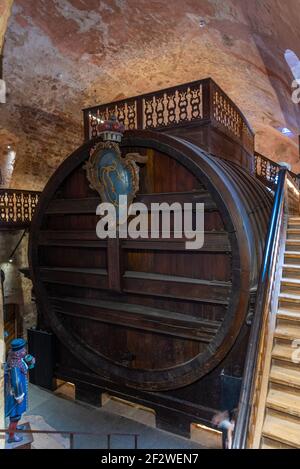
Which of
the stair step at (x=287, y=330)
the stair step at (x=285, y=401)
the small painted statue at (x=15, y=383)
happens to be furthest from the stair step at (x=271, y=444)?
the small painted statue at (x=15, y=383)

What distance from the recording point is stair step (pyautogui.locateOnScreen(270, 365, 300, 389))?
7.30ft

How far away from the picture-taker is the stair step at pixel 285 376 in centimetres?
223

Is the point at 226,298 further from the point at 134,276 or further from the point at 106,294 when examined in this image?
the point at 106,294

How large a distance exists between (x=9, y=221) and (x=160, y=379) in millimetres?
4763

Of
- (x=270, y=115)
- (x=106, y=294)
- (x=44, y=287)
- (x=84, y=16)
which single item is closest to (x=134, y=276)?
(x=106, y=294)

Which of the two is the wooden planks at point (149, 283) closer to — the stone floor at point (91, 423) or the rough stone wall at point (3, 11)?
the stone floor at point (91, 423)

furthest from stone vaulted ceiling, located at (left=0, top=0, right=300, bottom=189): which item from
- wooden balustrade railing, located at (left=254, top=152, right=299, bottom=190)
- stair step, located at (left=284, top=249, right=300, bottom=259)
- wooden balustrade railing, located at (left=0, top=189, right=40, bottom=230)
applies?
stair step, located at (left=284, top=249, right=300, bottom=259)

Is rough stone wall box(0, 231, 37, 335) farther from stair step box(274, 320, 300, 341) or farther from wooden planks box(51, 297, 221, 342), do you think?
stair step box(274, 320, 300, 341)

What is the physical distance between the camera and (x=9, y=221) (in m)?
6.31

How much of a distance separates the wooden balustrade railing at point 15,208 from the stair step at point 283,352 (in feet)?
18.9

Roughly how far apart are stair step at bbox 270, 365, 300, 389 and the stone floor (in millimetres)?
1595

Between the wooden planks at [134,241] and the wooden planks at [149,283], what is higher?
the wooden planks at [134,241]

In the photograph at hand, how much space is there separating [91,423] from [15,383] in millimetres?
1308

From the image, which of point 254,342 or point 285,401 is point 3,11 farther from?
point 285,401
